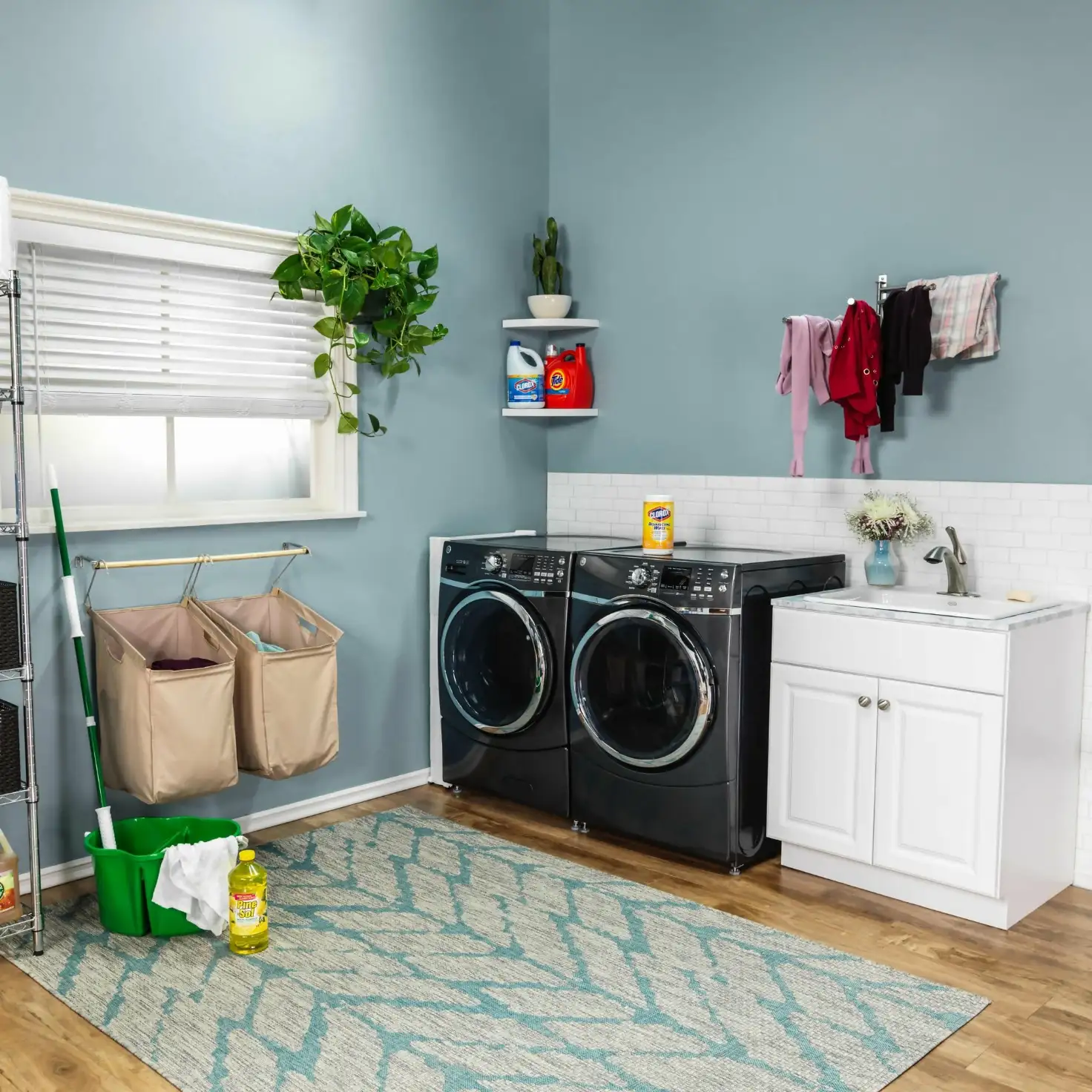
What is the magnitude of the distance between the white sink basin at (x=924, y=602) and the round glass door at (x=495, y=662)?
0.94m

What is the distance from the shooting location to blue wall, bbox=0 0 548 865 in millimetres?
3270

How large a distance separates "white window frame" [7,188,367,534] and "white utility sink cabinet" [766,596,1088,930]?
5.30ft

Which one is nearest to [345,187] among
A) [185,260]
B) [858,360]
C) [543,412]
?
[185,260]

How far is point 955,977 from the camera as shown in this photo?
8.92 feet

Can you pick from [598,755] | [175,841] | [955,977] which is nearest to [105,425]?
[175,841]

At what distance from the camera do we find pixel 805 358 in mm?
3615

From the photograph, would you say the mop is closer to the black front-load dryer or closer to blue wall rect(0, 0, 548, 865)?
blue wall rect(0, 0, 548, 865)

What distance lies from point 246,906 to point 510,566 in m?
1.47

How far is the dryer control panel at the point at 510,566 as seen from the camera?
12.3ft

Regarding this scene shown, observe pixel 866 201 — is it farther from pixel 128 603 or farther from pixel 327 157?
pixel 128 603

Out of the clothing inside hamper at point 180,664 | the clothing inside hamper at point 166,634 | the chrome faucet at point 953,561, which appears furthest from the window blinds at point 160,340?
the chrome faucet at point 953,561

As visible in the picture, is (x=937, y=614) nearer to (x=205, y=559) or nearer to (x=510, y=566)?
(x=510, y=566)

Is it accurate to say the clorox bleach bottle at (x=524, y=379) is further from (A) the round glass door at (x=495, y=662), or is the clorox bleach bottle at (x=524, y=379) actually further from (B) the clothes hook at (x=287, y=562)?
(B) the clothes hook at (x=287, y=562)

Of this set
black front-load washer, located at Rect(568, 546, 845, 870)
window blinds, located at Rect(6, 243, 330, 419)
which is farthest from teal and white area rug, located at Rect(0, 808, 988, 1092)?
window blinds, located at Rect(6, 243, 330, 419)
